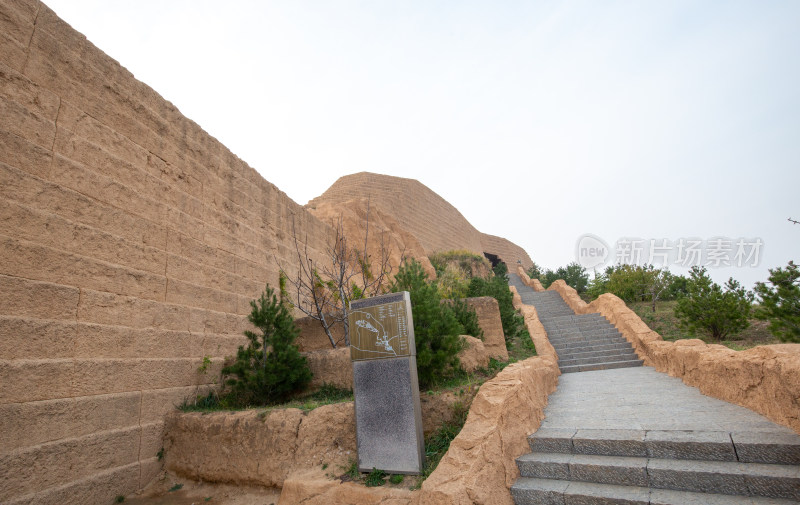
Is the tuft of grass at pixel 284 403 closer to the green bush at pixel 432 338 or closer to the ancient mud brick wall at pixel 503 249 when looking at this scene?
the green bush at pixel 432 338

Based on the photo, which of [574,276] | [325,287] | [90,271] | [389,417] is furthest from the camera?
[574,276]

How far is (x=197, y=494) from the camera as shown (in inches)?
168

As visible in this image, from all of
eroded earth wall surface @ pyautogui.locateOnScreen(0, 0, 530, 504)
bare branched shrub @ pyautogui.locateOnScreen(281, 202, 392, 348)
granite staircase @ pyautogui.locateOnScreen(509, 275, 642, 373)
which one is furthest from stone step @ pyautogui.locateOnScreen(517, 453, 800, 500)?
granite staircase @ pyautogui.locateOnScreen(509, 275, 642, 373)

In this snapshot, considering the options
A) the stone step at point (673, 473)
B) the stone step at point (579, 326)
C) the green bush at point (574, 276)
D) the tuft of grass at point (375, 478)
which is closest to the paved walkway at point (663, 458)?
the stone step at point (673, 473)

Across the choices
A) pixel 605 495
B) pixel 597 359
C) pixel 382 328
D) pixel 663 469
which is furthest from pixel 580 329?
Answer: pixel 605 495

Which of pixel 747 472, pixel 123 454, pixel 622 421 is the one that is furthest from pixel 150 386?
Answer: pixel 747 472

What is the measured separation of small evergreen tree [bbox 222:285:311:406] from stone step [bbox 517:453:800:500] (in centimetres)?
318

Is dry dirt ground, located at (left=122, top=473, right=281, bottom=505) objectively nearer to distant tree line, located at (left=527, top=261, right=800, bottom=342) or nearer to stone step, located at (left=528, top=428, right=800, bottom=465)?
stone step, located at (left=528, top=428, right=800, bottom=465)

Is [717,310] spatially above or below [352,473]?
above

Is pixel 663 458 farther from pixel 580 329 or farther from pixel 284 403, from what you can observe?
pixel 580 329

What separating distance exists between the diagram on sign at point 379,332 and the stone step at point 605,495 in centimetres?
151

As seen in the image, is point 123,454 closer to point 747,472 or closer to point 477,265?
point 747,472

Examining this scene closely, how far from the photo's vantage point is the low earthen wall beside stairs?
2.97 meters

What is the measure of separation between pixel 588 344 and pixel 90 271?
9141mm
